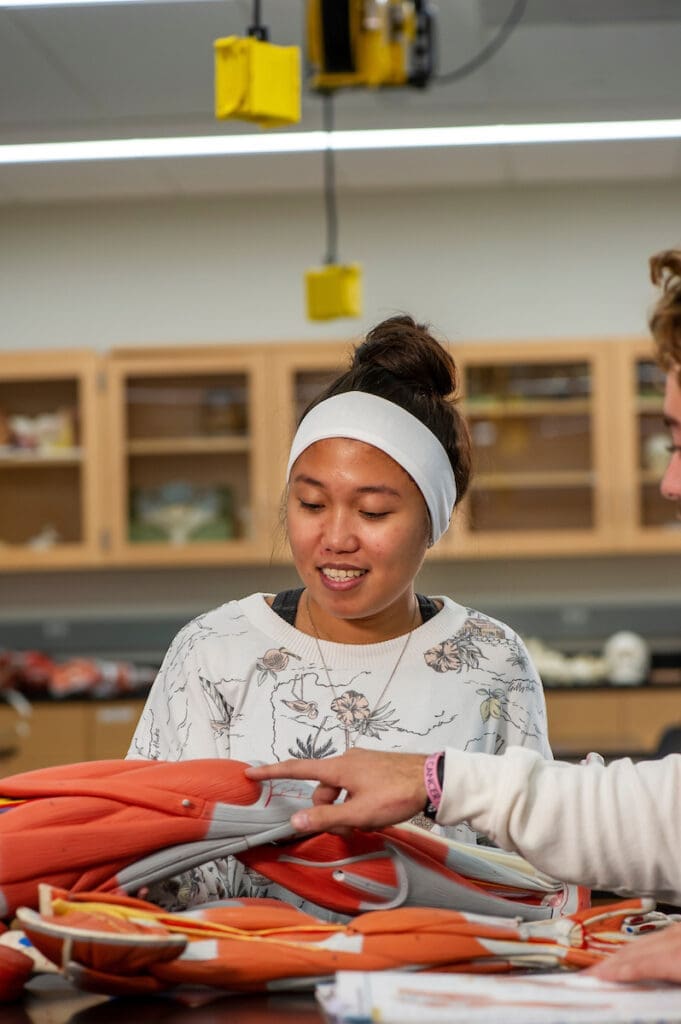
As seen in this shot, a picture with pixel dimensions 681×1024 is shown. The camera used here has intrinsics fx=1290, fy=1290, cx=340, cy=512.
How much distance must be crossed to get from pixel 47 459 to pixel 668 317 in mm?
5303

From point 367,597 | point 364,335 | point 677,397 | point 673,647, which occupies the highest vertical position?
point 364,335

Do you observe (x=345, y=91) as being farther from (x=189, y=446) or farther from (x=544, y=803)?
(x=544, y=803)

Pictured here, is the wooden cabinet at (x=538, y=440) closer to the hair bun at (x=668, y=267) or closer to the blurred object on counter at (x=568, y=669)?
the blurred object on counter at (x=568, y=669)

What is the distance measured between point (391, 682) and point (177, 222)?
524 centimetres

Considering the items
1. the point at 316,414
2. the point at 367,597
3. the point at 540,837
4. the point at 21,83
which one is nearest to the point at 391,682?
the point at 367,597

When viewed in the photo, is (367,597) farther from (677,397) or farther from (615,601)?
(615,601)

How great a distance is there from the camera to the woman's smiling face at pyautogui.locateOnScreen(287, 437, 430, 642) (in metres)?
1.69

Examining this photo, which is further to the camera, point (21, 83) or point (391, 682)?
point (21, 83)

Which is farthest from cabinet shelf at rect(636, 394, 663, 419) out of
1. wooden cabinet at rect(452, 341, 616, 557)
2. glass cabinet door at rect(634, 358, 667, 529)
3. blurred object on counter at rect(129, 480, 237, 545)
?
blurred object on counter at rect(129, 480, 237, 545)

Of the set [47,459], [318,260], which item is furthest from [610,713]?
[47,459]

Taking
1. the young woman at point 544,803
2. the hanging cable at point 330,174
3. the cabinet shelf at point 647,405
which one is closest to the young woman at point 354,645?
the young woman at point 544,803

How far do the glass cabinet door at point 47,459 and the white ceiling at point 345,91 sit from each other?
0.91 m

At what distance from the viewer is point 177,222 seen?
6.60m

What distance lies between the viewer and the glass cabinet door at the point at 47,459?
6.25 meters
